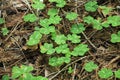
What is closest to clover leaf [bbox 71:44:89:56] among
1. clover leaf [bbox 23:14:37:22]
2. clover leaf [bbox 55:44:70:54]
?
clover leaf [bbox 55:44:70:54]

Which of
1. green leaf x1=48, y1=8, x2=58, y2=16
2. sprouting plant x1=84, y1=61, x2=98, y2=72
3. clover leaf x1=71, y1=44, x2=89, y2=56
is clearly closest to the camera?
sprouting plant x1=84, y1=61, x2=98, y2=72

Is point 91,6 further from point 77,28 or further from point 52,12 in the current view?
point 52,12

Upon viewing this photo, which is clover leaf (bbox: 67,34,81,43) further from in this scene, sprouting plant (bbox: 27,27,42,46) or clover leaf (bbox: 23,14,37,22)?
clover leaf (bbox: 23,14,37,22)

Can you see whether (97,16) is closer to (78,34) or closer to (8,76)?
(78,34)

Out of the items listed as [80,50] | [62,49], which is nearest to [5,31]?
[62,49]

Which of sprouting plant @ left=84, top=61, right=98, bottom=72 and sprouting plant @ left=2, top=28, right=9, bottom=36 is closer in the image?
sprouting plant @ left=84, top=61, right=98, bottom=72

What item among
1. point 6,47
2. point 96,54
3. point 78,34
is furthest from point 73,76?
point 6,47
